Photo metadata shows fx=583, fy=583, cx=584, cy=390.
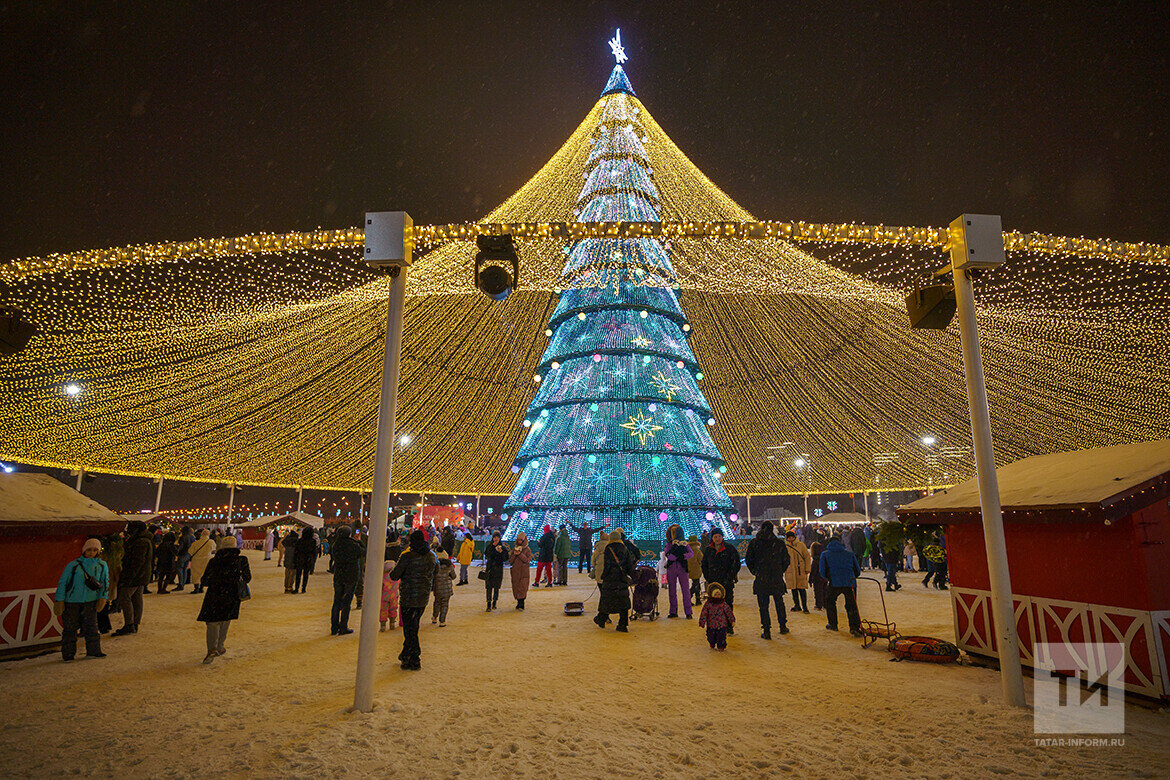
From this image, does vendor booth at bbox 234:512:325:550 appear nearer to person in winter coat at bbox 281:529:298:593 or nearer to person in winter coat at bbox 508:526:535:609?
person in winter coat at bbox 281:529:298:593

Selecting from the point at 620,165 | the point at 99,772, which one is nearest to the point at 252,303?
the point at 99,772

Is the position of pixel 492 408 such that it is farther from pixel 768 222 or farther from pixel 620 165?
pixel 768 222

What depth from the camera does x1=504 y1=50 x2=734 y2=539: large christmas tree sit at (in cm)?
1559

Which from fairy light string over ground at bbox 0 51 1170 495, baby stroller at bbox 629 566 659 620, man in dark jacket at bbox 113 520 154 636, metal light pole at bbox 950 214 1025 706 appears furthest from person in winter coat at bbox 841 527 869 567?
man in dark jacket at bbox 113 520 154 636

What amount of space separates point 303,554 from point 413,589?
8188 mm

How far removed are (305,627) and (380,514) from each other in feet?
18.6

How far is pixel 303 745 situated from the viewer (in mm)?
4062

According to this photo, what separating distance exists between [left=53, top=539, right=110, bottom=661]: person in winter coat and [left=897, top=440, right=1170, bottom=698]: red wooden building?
1006 cm

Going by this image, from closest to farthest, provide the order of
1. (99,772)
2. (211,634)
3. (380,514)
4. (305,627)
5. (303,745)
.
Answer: (99,772)
(303,745)
(380,514)
(211,634)
(305,627)

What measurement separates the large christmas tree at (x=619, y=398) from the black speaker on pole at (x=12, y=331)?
1057 centimetres

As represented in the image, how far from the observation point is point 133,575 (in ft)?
27.9

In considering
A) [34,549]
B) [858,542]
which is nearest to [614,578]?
[34,549]

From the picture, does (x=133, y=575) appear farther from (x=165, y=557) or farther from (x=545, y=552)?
(x=545, y=552)

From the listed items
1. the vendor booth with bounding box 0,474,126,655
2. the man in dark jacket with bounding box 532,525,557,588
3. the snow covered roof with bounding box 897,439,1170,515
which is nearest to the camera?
the snow covered roof with bounding box 897,439,1170,515
